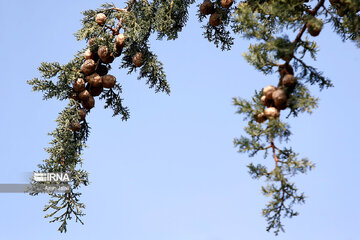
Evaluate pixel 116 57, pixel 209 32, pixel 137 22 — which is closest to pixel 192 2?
pixel 209 32

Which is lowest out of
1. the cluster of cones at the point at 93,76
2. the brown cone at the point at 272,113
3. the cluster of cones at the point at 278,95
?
the brown cone at the point at 272,113

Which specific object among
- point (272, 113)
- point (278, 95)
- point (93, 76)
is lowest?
point (272, 113)

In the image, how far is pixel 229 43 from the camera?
29.7 ft

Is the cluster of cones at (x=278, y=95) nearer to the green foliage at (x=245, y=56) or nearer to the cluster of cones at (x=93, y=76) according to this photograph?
the green foliage at (x=245, y=56)

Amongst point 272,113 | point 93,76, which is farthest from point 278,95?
point 93,76

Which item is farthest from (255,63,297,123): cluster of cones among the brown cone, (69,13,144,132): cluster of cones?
(69,13,144,132): cluster of cones

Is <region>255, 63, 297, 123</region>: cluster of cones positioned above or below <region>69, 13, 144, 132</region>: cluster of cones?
below

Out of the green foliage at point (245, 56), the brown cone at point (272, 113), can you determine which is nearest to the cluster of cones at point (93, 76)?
the green foliage at point (245, 56)

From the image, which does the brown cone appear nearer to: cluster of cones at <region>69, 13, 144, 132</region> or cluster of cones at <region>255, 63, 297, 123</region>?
cluster of cones at <region>255, 63, 297, 123</region>

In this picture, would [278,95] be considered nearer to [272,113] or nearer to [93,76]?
[272,113]

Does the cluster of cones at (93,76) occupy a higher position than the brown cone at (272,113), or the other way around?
the cluster of cones at (93,76)

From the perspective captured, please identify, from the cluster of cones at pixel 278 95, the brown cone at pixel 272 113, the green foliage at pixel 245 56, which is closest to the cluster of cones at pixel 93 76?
the green foliage at pixel 245 56

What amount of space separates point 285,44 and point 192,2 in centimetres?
353

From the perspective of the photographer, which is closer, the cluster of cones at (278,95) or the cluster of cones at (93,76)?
the cluster of cones at (278,95)
